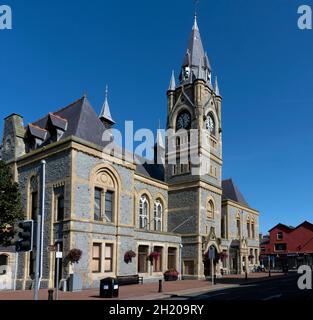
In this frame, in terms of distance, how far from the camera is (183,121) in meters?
45.0

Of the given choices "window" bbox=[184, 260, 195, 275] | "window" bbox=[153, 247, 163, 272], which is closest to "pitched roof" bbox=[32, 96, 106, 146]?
"window" bbox=[153, 247, 163, 272]

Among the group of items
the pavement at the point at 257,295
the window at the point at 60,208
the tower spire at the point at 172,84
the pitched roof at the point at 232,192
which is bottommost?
the pavement at the point at 257,295

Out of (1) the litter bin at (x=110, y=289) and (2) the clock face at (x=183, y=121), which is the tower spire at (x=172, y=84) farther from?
(1) the litter bin at (x=110, y=289)

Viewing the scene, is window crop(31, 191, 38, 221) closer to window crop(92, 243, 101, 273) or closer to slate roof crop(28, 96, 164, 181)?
slate roof crop(28, 96, 164, 181)

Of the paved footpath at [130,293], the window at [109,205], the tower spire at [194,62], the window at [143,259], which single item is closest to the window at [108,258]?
the window at [109,205]

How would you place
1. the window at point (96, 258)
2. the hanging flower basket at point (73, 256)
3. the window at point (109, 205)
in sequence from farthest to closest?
the window at point (109, 205) < the window at point (96, 258) < the hanging flower basket at point (73, 256)

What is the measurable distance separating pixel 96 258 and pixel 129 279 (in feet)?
11.6

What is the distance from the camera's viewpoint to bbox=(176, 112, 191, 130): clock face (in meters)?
44.5

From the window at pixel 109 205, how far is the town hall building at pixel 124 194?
0.08 metres

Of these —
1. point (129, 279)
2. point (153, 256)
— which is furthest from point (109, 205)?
point (153, 256)

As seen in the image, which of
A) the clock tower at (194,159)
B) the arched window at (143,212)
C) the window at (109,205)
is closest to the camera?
the window at (109,205)

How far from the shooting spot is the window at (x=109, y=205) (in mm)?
31375
